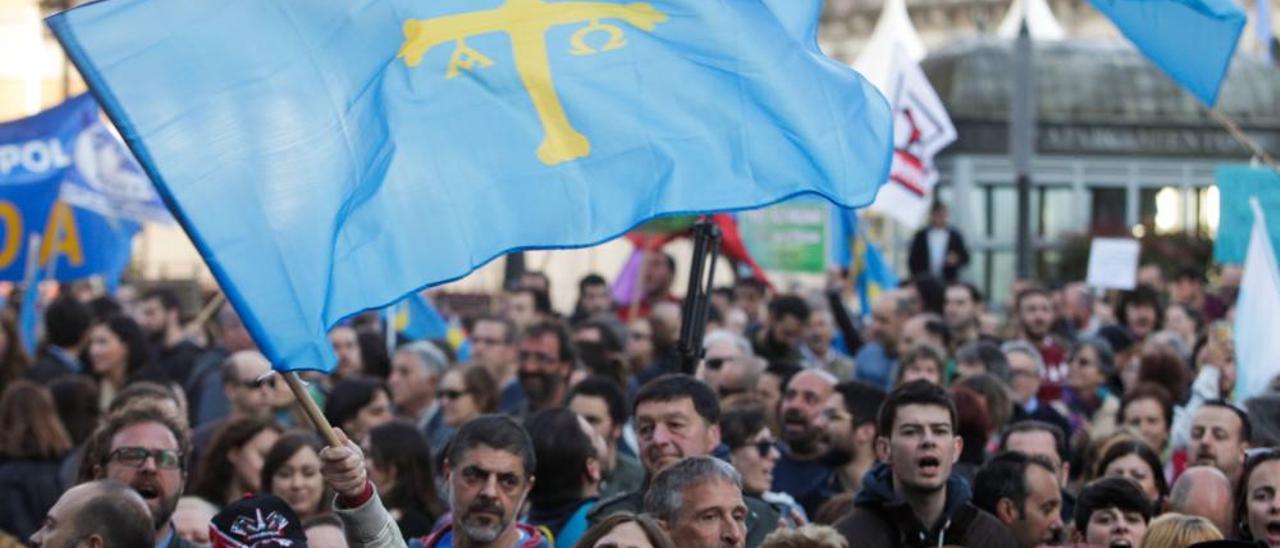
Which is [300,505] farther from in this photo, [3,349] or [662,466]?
[3,349]

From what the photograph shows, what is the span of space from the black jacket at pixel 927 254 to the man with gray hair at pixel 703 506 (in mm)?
13025

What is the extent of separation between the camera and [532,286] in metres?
17.5

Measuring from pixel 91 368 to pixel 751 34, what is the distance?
27.1 feet

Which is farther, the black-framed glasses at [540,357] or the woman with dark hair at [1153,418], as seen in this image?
the black-framed glasses at [540,357]

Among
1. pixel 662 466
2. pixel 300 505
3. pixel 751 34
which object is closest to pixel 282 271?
pixel 751 34

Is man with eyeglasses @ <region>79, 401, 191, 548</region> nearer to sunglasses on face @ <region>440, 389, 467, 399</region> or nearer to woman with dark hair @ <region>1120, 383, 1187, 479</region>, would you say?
sunglasses on face @ <region>440, 389, 467, 399</region>

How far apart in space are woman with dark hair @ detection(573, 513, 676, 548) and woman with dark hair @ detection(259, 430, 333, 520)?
272 cm

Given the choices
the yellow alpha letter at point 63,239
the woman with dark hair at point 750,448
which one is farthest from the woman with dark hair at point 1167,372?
the yellow alpha letter at point 63,239

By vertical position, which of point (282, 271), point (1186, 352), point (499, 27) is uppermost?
point (499, 27)

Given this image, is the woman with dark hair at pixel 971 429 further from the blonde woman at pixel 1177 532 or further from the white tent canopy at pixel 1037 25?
the white tent canopy at pixel 1037 25

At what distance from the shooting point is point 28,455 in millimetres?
11320

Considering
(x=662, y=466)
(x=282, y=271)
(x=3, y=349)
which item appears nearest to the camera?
(x=282, y=271)

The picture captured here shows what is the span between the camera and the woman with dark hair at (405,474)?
33.3 feet

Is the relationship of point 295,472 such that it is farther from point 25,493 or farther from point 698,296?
→ point 25,493
